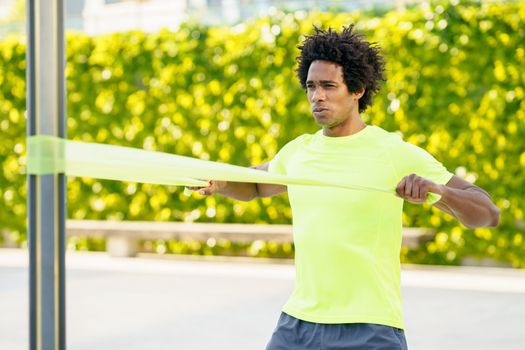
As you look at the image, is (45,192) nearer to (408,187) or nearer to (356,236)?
(408,187)

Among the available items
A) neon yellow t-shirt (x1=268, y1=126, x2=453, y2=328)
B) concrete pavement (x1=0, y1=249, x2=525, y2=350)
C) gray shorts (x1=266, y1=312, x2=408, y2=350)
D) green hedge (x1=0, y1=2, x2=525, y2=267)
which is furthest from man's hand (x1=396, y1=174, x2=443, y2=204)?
green hedge (x1=0, y1=2, x2=525, y2=267)

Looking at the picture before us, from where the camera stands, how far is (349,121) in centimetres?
271

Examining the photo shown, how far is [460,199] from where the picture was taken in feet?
8.00

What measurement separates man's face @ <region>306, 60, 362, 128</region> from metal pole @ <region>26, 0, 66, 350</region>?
119cm

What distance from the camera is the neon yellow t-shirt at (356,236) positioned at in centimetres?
251

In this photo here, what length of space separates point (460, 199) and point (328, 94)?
0.48m

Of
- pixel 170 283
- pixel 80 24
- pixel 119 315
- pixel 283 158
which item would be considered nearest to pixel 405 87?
pixel 170 283

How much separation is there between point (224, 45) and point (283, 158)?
7870 mm

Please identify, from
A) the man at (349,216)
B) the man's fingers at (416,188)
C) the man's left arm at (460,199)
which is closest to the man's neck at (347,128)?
the man at (349,216)

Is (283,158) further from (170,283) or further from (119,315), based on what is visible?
(170,283)

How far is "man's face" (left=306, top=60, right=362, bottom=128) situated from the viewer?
2.65 m

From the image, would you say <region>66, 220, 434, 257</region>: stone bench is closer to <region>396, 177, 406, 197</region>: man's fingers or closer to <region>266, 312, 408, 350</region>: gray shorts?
<region>266, 312, 408, 350</region>: gray shorts

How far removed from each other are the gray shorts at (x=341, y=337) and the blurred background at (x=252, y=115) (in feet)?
15.1

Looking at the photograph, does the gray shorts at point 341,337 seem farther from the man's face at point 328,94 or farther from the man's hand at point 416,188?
the man's face at point 328,94
